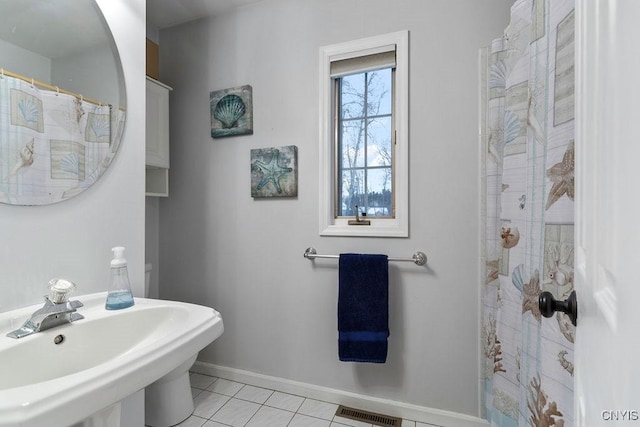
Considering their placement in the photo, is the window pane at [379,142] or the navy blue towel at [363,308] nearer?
the navy blue towel at [363,308]

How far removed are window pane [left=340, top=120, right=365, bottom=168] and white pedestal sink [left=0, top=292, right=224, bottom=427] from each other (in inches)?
42.9

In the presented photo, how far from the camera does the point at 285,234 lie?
5.44 ft

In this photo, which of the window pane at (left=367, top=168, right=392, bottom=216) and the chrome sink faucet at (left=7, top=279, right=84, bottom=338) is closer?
the chrome sink faucet at (left=7, top=279, right=84, bottom=338)

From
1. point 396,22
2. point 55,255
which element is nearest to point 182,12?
point 396,22

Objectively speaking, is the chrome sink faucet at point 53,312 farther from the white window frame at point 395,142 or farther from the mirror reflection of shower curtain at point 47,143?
the white window frame at point 395,142

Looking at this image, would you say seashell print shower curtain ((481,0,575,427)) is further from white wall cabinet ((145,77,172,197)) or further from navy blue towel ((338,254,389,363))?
white wall cabinet ((145,77,172,197))

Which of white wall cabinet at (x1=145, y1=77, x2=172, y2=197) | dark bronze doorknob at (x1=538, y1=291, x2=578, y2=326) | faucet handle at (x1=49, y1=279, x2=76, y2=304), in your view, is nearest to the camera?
dark bronze doorknob at (x1=538, y1=291, x2=578, y2=326)

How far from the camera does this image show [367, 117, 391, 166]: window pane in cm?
155

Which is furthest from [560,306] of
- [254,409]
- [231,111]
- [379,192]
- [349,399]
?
[231,111]

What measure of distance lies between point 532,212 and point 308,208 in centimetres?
105

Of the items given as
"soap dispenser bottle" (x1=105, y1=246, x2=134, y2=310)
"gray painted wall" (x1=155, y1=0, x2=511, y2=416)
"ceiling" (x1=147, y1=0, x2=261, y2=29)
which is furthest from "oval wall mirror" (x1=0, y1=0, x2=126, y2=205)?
"ceiling" (x1=147, y1=0, x2=261, y2=29)

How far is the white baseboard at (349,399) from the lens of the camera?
54.0 inches

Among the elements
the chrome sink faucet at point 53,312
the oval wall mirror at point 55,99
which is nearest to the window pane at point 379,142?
the oval wall mirror at point 55,99

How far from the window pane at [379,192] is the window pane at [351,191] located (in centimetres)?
5
